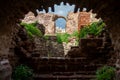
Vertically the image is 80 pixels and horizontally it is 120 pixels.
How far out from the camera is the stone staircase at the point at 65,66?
418 inches

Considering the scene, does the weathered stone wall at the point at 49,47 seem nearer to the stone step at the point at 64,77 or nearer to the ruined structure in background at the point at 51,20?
the stone step at the point at 64,77

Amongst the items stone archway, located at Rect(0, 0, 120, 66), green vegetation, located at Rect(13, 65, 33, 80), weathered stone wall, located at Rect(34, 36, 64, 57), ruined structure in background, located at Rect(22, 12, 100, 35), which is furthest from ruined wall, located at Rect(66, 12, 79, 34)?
stone archway, located at Rect(0, 0, 120, 66)

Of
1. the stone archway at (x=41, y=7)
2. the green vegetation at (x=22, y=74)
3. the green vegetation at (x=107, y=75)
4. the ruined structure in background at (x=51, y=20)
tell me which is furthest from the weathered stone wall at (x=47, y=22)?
the stone archway at (x=41, y=7)

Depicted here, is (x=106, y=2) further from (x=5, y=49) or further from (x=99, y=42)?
(x=99, y=42)

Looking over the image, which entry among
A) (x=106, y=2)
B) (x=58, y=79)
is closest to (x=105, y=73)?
(x=58, y=79)

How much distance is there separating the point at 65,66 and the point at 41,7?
13.2 ft

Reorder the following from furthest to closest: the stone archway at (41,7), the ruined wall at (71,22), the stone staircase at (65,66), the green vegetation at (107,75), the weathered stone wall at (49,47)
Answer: the ruined wall at (71,22)
the weathered stone wall at (49,47)
the stone staircase at (65,66)
the green vegetation at (107,75)
the stone archway at (41,7)

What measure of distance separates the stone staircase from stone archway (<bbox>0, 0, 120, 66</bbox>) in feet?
11.0

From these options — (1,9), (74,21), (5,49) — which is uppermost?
(74,21)

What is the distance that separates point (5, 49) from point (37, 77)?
2.88 meters

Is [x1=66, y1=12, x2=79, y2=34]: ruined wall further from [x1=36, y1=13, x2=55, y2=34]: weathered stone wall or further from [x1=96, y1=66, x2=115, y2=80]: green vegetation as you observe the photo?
[x1=96, y1=66, x2=115, y2=80]: green vegetation

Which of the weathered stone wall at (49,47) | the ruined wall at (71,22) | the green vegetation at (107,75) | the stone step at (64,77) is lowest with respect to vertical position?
the stone step at (64,77)

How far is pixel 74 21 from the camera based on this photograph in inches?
1091

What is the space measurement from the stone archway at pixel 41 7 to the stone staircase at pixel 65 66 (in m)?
3.34
